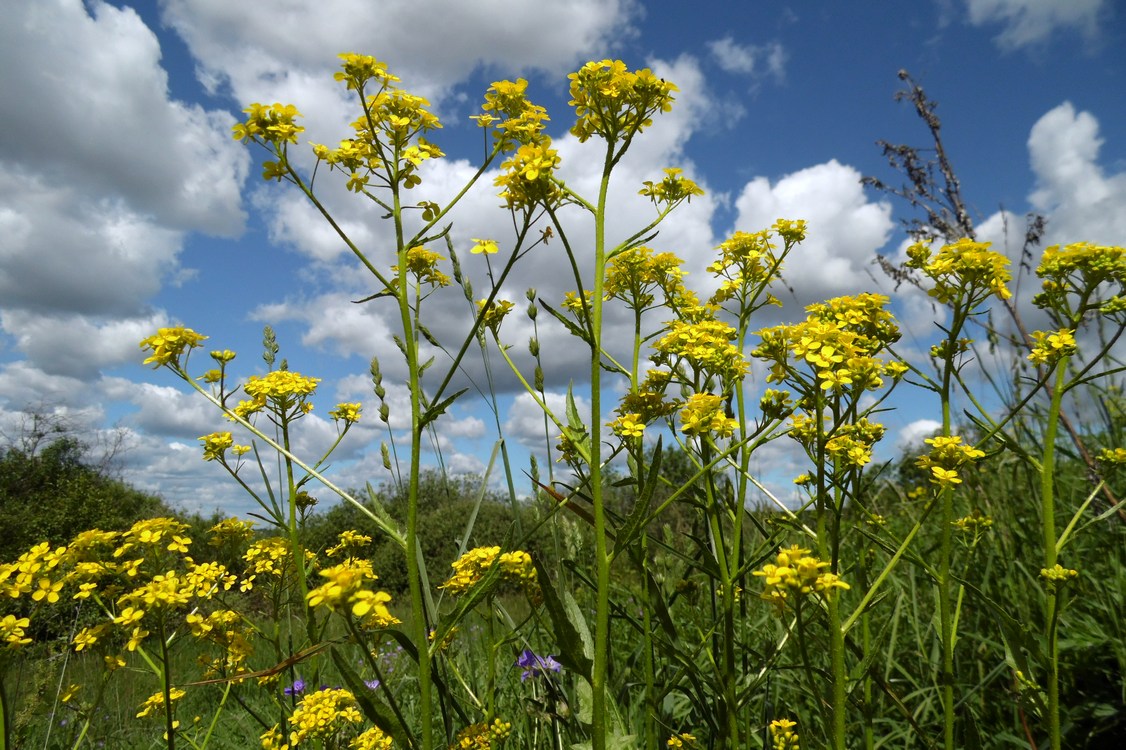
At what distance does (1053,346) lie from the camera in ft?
7.51

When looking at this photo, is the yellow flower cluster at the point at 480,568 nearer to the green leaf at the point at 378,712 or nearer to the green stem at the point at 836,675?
the green leaf at the point at 378,712

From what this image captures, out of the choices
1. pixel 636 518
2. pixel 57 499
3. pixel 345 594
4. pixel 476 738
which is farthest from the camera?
pixel 57 499

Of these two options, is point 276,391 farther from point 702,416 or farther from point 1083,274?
point 1083,274

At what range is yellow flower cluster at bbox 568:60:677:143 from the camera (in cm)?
189

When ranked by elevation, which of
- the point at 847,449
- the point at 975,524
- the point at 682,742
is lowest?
the point at 682,742

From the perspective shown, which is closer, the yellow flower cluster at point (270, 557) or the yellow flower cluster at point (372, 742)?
the yellow flower cluster at point (372, 742)

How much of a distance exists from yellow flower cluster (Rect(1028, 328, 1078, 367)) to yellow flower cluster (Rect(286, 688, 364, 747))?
8.74 feet

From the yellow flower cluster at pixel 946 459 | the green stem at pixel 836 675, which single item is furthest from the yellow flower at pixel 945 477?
the green stem at pixel 836 675

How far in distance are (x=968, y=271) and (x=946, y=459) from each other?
0.68m

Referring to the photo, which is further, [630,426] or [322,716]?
[630,426]

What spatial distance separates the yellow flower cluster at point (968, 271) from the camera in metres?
2.21

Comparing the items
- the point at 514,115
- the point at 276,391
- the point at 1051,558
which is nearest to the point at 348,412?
the point at 276,391

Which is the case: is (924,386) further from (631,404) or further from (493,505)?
(493,505)

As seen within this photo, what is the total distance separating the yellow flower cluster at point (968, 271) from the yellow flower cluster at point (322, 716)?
8.12 feet
